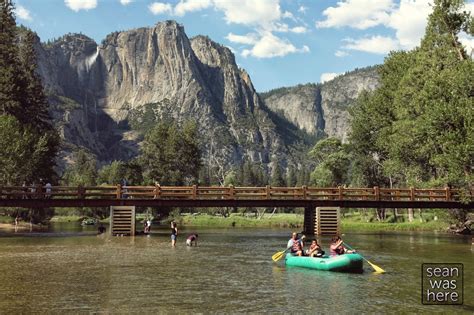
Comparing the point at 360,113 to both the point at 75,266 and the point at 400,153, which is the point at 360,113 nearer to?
the point at 400,153

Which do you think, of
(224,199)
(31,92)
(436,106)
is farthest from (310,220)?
(31,92)

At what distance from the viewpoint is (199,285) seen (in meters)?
18.7

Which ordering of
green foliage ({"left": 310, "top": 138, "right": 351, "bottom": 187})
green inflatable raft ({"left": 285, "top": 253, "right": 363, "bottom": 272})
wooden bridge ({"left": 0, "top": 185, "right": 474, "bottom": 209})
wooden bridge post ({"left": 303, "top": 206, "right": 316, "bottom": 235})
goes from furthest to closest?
green foliage ({"left": 310, "top": 138, "right": 351, "bottom": 187}) < wooden bridge post ({"left": 303, "top": 206, "right": 316, "bottom": 235}) < wooden bridge ({"left": 0, "top": 185, "right": 474, "bottom": 209}) < green inflatable raft ({"left": 285, "top": 253, "right": 363, "bottom": 272})

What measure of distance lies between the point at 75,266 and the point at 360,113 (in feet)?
198

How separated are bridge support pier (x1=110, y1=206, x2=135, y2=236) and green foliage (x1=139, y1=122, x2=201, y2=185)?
48.0 metres

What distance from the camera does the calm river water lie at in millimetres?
14969

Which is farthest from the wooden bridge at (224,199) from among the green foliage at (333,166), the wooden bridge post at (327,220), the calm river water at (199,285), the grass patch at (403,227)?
the green foliage at (333,166)

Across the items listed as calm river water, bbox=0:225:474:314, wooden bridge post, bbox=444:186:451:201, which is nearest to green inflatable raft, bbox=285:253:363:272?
calm river water, bbox=0:225:474:314

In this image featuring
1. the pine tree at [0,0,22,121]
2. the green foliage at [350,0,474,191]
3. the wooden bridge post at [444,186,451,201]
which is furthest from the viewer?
the pine tree at [0,0,22,121]

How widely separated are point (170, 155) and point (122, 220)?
50.4m

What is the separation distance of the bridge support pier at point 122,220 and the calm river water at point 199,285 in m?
14.6

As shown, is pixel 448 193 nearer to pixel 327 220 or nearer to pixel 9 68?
pixel 327 220

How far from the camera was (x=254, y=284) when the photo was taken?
19.3 m

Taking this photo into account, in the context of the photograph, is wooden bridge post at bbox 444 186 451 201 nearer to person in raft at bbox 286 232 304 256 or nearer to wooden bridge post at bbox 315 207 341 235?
wooden bridge post at bbox 315 207 341 235
